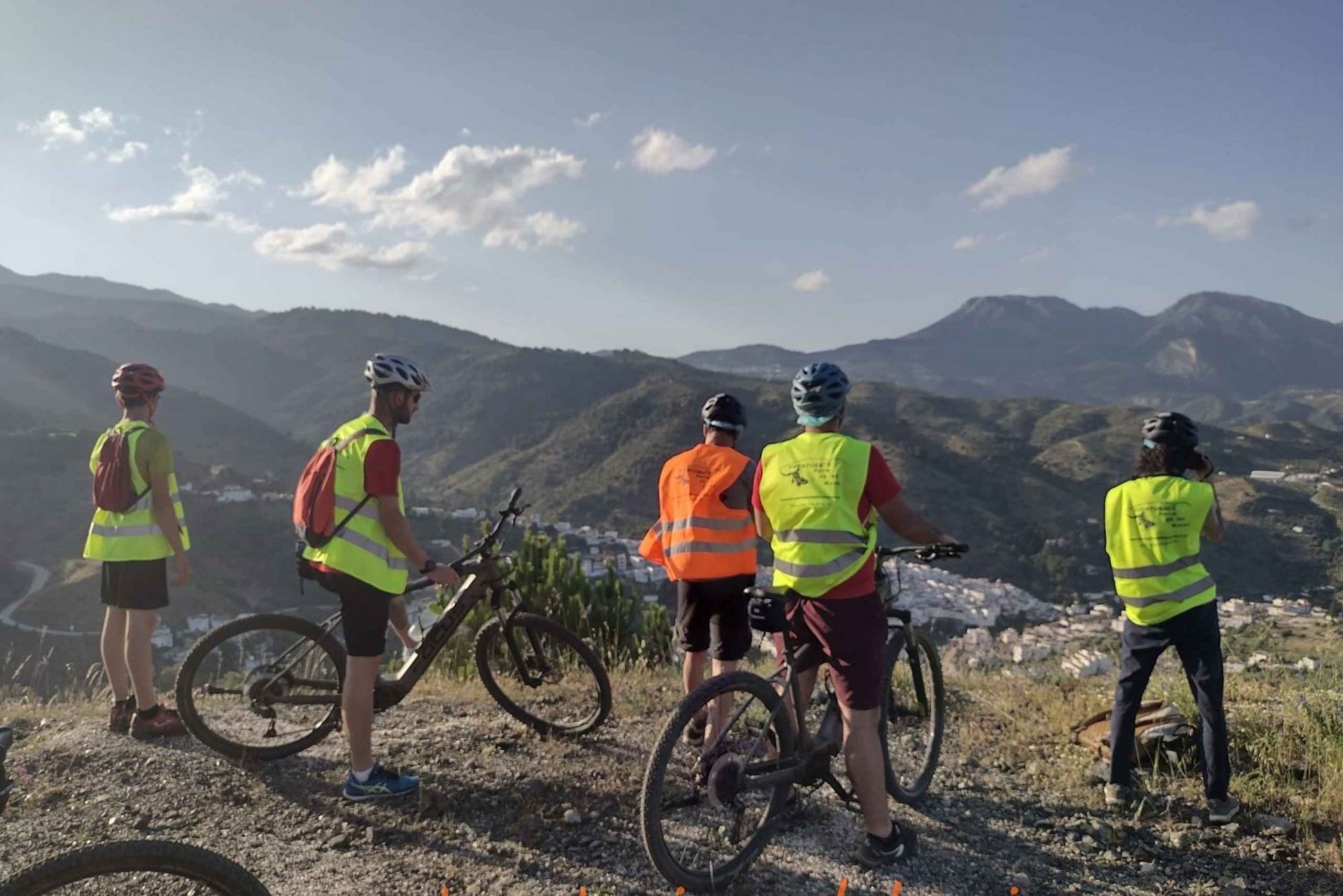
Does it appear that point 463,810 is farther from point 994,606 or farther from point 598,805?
point 994,606

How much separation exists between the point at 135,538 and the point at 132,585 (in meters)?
0.27

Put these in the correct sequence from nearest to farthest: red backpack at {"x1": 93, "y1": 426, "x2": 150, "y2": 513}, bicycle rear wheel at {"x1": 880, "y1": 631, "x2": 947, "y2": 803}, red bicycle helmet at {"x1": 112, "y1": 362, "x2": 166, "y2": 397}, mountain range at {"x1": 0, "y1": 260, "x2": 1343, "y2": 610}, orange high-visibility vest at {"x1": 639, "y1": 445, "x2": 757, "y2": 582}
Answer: orange high-visibility vest at {"x1": 639, "y1": 445, "x2": 757, "y2": 582} → bicycle rear wheel at {"x1": 880, "y1": 631, "x2": 947, "y2": 803} → red backpack at {"x1": 93, "y1": 426, "x2": 150, "y2": 513} → red bicycle helmet at {"x1": 112, "y1": 362, "x2": 166, "y2": 397} → mountain range at {"x1": 0, "y1": 260, "x2": 1343, "y2": 610}

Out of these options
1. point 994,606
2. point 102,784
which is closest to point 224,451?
point 994,606

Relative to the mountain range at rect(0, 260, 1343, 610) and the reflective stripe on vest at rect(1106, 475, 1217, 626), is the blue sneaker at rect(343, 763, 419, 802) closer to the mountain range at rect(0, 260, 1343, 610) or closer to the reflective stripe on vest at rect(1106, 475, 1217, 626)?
the reflective stripe on vest at rect(1106, 475, 1217, 626)

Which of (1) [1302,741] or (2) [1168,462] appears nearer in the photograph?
(2) [1168,462]

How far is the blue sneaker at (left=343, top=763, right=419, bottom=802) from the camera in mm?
3625

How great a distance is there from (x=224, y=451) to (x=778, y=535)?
9707 cm

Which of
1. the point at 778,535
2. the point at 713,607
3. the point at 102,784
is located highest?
the point at 778,535

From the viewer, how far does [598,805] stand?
369 cm

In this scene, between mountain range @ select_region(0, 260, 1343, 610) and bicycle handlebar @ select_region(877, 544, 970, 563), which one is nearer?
bicycle handlebar @ select_region(877, 544, 970, 563)

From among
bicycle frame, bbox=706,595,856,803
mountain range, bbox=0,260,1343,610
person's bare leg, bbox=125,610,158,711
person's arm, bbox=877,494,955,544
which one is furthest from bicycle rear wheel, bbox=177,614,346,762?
mountain range, bbox=0,260,1343,610

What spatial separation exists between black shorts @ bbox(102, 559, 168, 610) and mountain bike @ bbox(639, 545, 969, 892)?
10.6 ft

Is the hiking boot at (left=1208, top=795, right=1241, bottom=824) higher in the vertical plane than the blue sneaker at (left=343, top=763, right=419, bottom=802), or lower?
higher

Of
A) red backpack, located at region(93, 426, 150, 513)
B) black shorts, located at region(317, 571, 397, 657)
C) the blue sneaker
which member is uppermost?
red backpack, located at region(93, 426, 150, 513)
